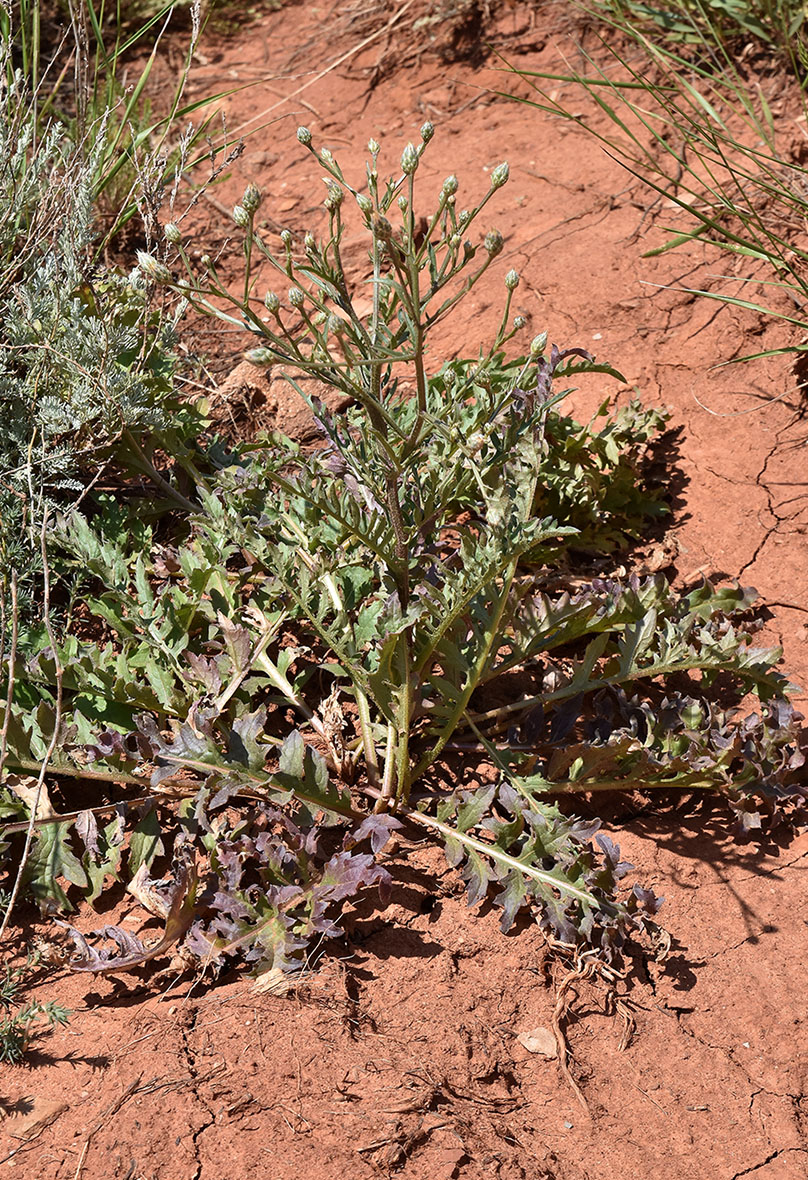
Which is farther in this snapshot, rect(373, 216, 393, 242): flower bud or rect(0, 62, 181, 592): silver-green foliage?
rect(0, 62, 181, 592): silver-green foliage

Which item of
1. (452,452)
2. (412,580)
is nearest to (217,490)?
(412,580)

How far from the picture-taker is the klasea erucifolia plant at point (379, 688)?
2146mm

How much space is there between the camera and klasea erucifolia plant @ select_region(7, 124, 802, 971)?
7.04 feet

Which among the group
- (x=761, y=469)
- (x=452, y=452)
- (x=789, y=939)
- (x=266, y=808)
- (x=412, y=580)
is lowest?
(x=789, y=939)

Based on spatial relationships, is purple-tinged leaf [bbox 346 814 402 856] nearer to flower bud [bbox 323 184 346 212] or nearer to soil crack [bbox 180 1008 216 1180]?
soil crack [bbox 180 1008 216 1180]

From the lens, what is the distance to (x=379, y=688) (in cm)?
235

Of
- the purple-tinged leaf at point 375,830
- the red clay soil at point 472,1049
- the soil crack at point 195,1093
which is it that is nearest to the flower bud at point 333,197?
the purple-tinged leaf at point 375,830

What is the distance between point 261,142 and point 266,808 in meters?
3.78

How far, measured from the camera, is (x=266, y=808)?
92.0 inches

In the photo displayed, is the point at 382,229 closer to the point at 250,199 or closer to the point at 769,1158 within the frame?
the point at 250,199

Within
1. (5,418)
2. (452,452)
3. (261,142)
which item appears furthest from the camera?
(261,142)

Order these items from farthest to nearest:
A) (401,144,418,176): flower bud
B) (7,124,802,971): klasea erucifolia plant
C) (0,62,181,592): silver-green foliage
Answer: (0,62,181,592): silver-green foliage, (7,124,802,971): klasea erucifolia plant, (401,144,418,176): flower bud

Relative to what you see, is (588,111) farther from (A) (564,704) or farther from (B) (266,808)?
(B) (266,808)

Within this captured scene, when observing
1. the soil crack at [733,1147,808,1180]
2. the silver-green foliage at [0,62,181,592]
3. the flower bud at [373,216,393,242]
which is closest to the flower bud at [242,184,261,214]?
the flower bud at [373,216,393,242]
